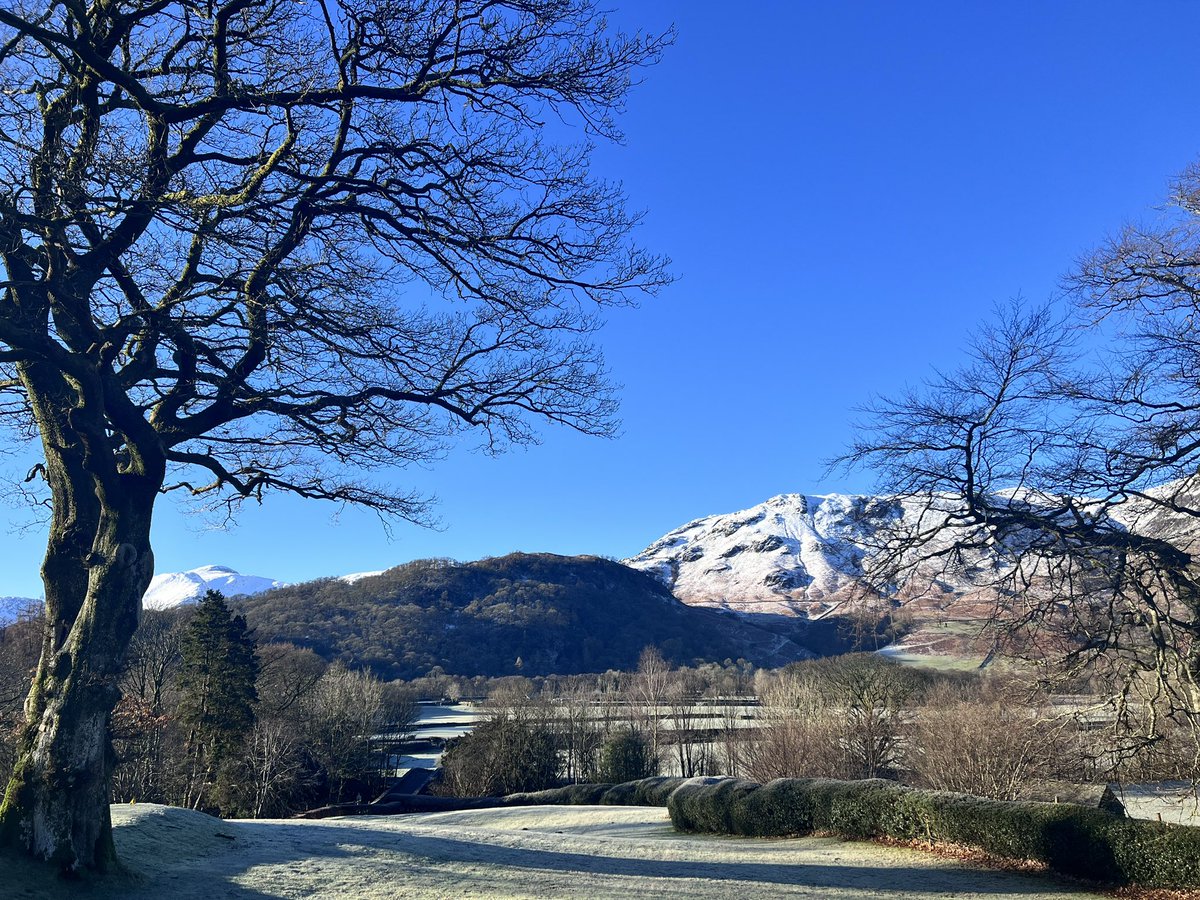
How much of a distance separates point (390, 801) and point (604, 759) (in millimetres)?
16274

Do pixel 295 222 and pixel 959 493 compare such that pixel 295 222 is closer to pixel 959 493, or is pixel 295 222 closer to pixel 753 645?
pixel 959 493

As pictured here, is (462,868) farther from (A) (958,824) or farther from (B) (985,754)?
(B) (985,754)

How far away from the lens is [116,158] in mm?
8477

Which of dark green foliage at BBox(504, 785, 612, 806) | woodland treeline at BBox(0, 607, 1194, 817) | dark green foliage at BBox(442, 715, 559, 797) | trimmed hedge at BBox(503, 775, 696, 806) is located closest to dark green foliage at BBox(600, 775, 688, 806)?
trimmed hedge at BBox(503, 775, 696, 806)

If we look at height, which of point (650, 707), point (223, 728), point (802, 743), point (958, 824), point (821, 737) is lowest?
point (650, 707)

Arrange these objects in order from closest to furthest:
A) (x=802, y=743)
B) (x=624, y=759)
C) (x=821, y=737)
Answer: (x=821, y=737) → (x=802, y=743) → (x=624, y=759)

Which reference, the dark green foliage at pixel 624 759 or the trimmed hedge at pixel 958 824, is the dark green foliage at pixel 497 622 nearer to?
the dark green foliage at pixel 624 759

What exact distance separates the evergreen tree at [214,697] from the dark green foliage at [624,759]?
23.1 metres

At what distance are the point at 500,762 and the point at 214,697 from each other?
57.2 ft

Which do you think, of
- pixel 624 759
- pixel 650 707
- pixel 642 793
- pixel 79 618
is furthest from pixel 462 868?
pixel 650 707

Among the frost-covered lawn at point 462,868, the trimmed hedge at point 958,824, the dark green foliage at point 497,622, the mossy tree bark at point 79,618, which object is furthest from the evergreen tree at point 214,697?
the dark green foliage at point 497,622

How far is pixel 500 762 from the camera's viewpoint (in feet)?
171

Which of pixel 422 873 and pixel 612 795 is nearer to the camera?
pixel 422 873

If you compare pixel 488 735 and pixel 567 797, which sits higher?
pixel 488 735
